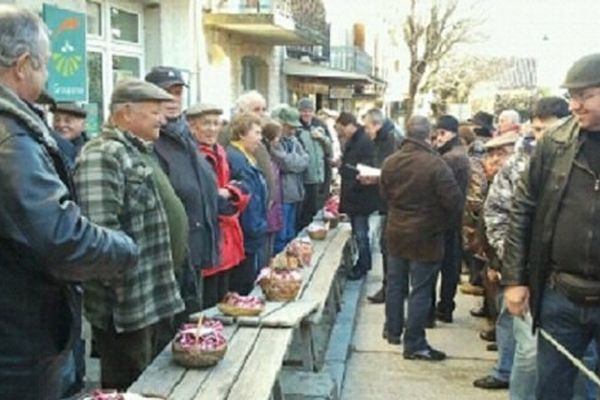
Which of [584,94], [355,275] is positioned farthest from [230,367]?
[355,275]

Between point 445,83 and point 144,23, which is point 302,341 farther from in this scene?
point 445,83

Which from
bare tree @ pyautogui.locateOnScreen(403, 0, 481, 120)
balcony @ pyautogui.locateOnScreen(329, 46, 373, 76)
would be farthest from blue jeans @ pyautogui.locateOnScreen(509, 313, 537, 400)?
bare tree @ pyautogui.locateOnScreen(403, 0, 481, 120)

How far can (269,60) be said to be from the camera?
17703mm

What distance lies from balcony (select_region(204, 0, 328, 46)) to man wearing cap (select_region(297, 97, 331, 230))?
3628 mm

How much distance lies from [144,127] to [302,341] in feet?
7.05

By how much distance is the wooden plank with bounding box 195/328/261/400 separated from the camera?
3465 millimetres

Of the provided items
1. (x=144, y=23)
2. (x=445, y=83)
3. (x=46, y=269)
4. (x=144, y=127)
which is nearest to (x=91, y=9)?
(x=144, y=23)

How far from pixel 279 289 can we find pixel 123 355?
5.00 feet

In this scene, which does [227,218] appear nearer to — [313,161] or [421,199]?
[421,199]

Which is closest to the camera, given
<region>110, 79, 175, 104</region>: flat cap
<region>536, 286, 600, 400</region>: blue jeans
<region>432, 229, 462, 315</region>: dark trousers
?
<region>536, 286, 600, 400</region>: blue jeans

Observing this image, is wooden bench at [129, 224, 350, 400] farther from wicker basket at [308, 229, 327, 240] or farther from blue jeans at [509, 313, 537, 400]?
wicker basket at [308, 229, 327, 240]

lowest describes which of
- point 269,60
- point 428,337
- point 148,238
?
point 428,337

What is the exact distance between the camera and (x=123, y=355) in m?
3.84

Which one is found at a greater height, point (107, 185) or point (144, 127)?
point (144, 127)
